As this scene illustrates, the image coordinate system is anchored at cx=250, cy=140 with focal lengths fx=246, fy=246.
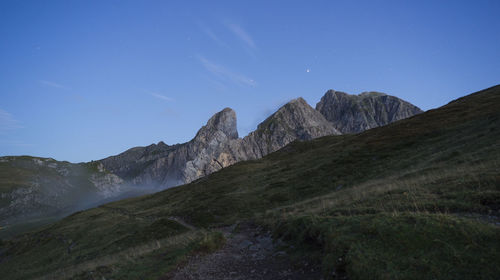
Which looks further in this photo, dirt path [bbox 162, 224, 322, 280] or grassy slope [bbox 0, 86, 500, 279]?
dirt path [bbox 162, 224, 322, 280]

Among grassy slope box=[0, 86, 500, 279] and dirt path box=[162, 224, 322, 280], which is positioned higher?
grassy slope box=[0, 86, 500, 279]

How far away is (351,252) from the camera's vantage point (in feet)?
29.9

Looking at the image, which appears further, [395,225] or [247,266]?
[247,266]

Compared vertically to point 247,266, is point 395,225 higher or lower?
higher

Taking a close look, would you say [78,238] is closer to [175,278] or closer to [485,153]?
[175,278]

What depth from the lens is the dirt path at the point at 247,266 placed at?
11398 mm

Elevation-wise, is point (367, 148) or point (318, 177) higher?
point (367, 148)

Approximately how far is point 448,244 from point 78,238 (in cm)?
7750

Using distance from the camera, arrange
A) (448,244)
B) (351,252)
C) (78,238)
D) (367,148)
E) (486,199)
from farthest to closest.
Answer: (78,238)
(367,148)
(486,199)
(351,252)
(448,244)

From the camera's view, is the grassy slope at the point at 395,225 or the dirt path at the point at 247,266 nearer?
the grassy slope at the point at 395,225

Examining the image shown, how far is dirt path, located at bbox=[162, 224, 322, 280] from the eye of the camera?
1140 centimetres

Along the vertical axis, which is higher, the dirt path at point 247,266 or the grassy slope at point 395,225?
the grassy slope at point 395,225

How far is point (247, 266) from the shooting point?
1370 cm

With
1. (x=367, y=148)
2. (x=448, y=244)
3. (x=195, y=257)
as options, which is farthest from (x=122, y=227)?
(x=448, y=244)
